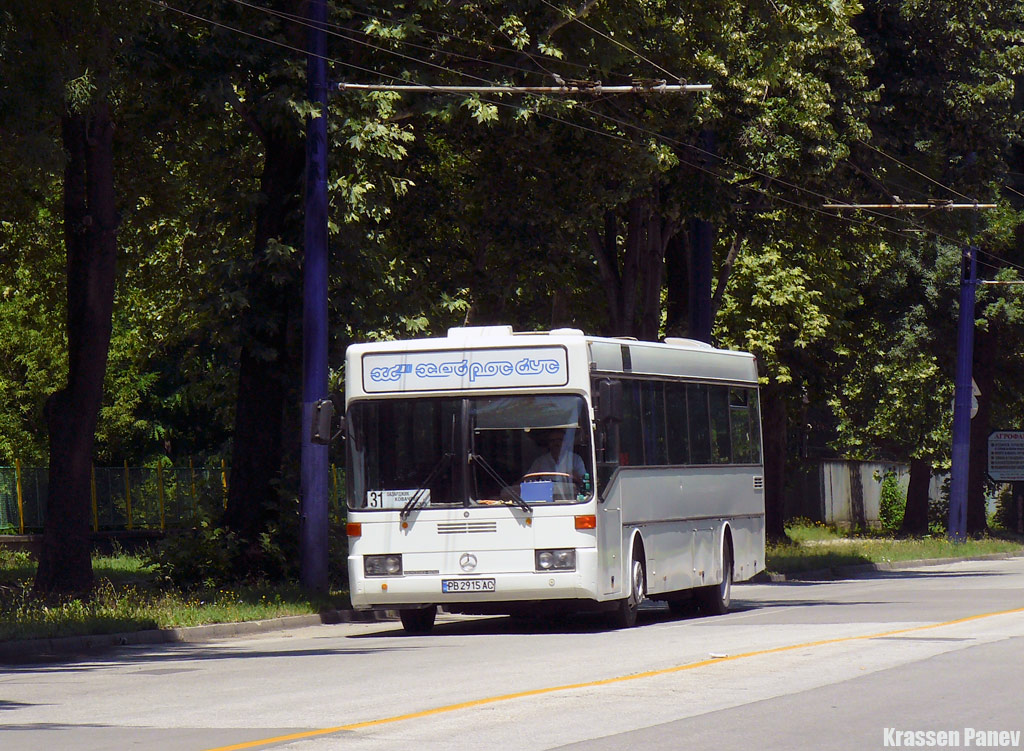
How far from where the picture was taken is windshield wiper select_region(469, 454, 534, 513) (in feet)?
57.4

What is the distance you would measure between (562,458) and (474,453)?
955mm

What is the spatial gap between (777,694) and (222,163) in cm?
1747

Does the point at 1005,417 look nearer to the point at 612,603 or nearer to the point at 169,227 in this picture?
the point at 169,227

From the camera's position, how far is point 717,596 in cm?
2136

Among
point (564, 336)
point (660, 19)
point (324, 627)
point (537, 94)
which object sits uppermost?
point (660, 19)

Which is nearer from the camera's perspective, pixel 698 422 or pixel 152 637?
pixel 152 637

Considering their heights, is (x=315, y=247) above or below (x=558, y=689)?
above

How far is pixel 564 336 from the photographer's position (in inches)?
704

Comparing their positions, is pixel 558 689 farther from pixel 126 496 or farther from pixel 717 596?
pixel 126 496

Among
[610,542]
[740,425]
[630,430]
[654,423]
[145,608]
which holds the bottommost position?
[145,608]

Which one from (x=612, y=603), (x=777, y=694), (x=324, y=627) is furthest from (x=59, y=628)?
(x=777, y=694)

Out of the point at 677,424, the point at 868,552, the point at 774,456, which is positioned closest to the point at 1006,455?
the point at 774,456

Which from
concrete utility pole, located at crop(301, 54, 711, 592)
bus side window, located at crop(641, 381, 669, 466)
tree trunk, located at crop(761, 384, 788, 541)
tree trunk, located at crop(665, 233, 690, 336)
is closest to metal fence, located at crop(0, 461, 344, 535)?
tree trunk, located at crop(665, 233, 690, 336)

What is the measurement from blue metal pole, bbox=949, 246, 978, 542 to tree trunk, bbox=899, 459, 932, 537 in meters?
8.87
